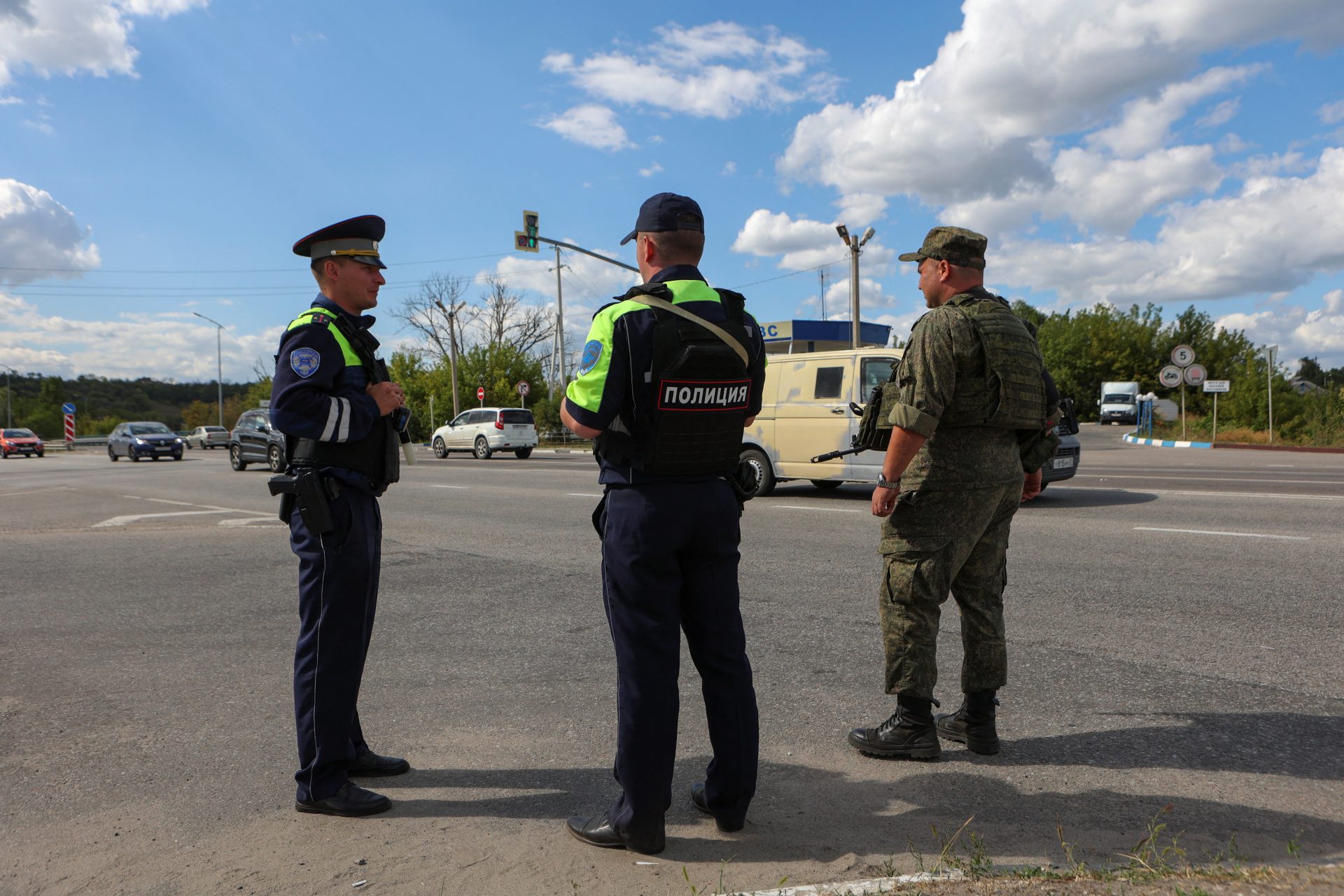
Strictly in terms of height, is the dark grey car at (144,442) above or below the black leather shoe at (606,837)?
above

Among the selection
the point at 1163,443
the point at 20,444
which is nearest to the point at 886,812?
the point at 1163,443

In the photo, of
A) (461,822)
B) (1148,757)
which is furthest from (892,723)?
(461,822)

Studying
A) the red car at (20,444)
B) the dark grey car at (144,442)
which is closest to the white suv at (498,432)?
the dark grey car at (144,442)

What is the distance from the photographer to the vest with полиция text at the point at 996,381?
3.48 m

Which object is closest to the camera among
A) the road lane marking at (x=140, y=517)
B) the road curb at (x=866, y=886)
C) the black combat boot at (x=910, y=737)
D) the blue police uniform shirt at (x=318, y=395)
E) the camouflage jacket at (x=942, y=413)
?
the road curb at (x=866, y=886)

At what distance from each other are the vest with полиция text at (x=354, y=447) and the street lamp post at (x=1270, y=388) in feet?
99.9

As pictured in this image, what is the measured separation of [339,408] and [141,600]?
4.92 meters

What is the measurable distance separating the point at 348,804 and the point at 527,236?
68.0 feet

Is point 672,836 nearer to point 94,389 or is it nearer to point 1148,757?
point 1148,757

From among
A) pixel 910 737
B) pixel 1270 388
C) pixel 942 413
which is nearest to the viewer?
pixel 942 413

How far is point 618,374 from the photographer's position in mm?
2768

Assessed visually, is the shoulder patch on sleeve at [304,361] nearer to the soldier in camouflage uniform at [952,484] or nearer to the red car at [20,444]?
the soldier in camouflage uniform at [952,484]

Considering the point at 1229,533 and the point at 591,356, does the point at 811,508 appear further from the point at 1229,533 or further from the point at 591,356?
the point at 591,356

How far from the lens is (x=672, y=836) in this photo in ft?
9.61
